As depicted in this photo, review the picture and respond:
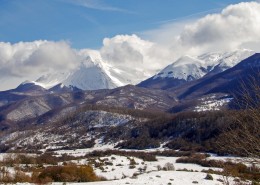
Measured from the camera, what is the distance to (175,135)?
162 metres

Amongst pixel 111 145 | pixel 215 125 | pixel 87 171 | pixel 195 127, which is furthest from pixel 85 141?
pixel 87 171

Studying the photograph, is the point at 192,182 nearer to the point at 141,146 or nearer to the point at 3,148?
the point at 141,146

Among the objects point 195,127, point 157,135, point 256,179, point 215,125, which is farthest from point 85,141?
point 256,179

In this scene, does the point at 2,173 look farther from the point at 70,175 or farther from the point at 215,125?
the point at 215,125

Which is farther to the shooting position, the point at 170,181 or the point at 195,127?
the point at 195,127

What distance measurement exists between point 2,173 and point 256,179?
38397 mm

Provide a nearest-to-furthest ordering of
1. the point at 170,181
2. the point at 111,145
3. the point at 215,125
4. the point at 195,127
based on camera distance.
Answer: the point at 170,181, the point at 215,125, the point at 195,127, the point at 111,145

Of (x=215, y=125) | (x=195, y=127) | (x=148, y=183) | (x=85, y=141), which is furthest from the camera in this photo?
(x=85, y=141)

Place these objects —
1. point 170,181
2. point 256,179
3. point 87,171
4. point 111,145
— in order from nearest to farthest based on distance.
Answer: point 256,179
point 170,181
point 87,171
point 111,145

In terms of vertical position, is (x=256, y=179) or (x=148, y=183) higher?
(x=256, y=179)

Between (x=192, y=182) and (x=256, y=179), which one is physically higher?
(x=256, y=179)

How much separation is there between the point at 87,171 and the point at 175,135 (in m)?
112

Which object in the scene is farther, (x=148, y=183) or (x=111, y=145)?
(x=111, y=145)

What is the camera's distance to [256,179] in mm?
17469
